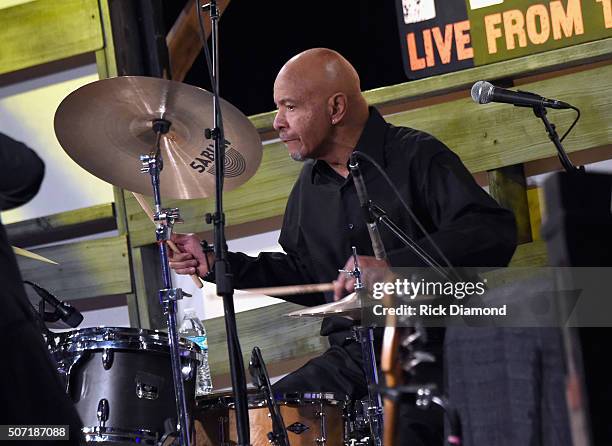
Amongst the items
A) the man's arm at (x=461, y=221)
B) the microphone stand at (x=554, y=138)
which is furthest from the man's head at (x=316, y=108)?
the microphone stand at (x=554, y=138)

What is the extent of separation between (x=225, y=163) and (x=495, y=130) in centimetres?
141

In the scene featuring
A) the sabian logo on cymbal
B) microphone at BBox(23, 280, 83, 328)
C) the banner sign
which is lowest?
microphone at BBox(23, 280, 83, 328)

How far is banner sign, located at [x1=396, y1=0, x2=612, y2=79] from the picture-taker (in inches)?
181

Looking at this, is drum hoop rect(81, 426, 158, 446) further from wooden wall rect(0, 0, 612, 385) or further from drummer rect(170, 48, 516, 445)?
wooden wall rect(0, 0, 612, 385)

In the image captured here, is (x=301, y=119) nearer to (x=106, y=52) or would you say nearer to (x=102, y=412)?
(x=102, y=412)

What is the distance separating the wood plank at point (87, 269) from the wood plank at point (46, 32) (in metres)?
1.00

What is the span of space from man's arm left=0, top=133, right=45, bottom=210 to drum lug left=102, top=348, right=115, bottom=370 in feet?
4.20

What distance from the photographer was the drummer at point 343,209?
3.58 m

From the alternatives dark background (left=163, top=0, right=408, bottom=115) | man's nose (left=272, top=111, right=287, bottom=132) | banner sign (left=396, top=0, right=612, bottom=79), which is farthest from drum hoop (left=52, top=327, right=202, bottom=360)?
dark background (left=163, top=0, right=408, bottom=115)

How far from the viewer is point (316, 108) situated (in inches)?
163

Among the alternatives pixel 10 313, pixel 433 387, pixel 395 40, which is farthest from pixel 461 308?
pixel 395 40

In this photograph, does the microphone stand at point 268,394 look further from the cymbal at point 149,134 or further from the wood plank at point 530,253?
the wood plank at point 530,253

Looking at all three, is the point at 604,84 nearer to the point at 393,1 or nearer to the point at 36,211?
the point at 393,1

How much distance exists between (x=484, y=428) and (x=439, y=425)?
3.89 ft
